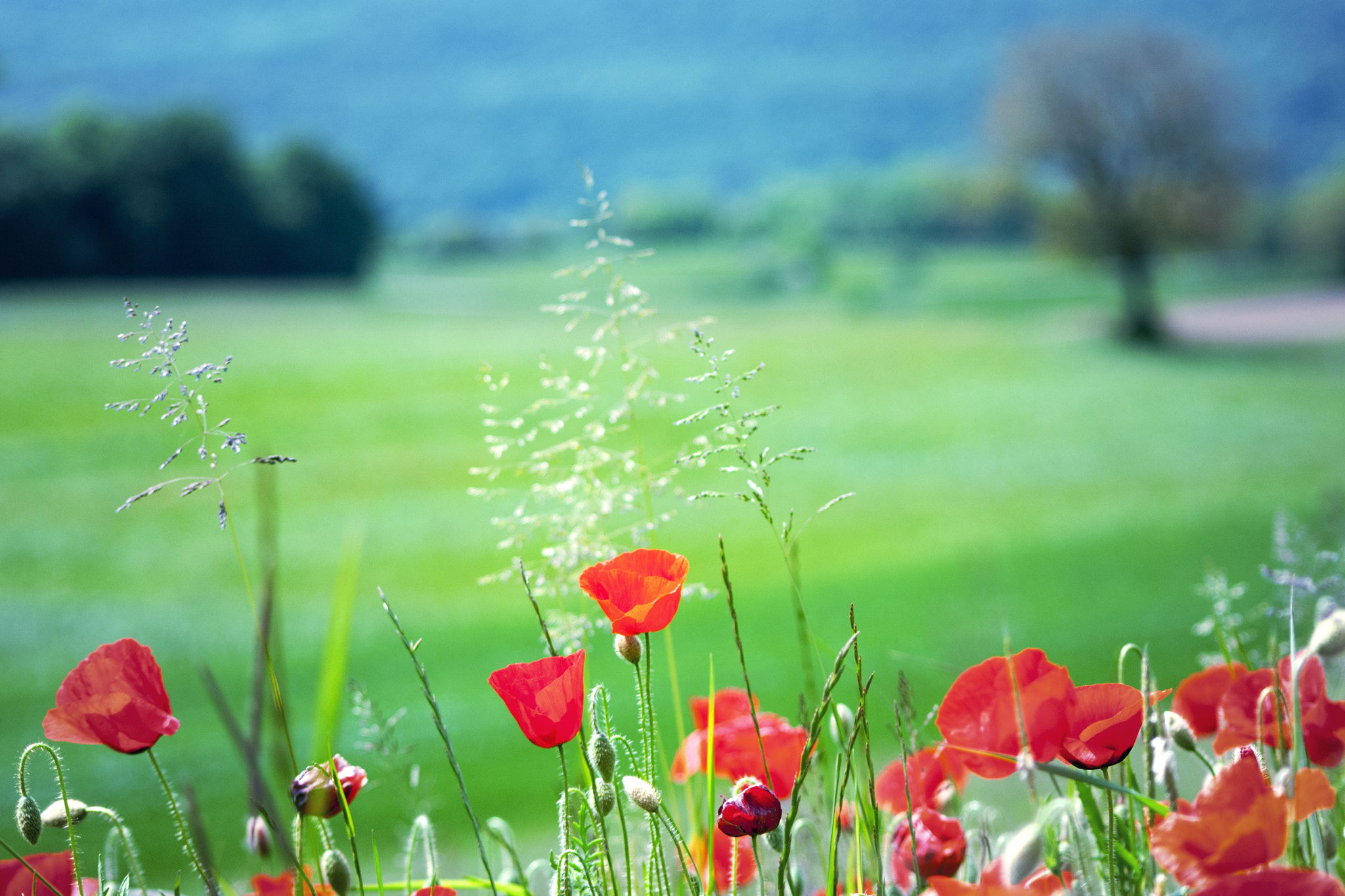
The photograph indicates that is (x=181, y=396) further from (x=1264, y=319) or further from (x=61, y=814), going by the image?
(x=1264, y=319)

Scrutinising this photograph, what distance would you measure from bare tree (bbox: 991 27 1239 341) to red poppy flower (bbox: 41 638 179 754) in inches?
204

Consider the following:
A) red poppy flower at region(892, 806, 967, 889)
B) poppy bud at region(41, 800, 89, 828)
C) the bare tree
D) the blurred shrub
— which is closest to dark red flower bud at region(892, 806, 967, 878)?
red poppy flower at region(892, 806, 967, 889)

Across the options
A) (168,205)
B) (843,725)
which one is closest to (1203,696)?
(843,725)

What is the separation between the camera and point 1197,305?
17.4 feet

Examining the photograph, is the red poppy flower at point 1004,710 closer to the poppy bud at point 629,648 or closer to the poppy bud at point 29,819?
the poppy bud at point 629,648

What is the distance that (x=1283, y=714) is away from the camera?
29 cm

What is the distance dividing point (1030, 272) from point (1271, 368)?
1.29 meters

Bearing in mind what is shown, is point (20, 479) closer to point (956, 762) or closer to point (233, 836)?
point (233, 836)

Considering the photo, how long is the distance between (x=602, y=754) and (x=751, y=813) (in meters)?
0.04

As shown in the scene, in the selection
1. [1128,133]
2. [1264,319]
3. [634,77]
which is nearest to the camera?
[1128,133]

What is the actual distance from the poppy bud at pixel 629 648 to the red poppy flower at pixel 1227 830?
12cm

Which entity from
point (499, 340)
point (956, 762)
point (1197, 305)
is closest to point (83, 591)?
point (499, 340)

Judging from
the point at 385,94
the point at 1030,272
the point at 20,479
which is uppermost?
the point at 385,94

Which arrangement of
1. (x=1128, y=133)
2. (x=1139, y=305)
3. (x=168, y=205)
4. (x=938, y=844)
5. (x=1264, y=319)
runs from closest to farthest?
1. (x=938, y=844)
2. (x=168, y=205)
3. (x=1128, y=133)
4. (x=1139, y=305)
5. (x=1264, y=319)
